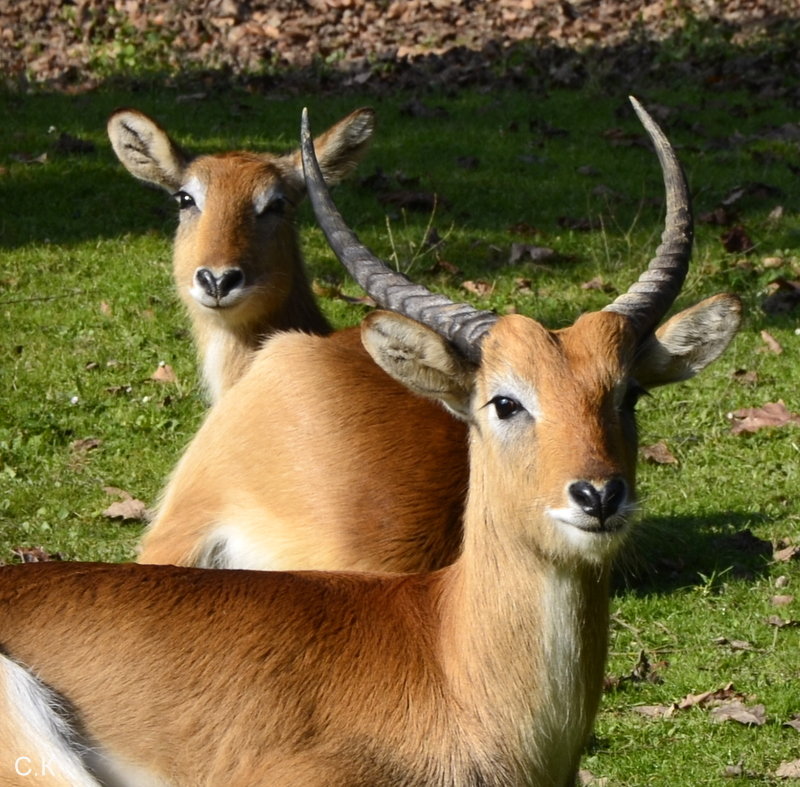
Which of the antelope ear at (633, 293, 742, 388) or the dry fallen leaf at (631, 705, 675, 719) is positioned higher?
the antelope ear at (633, 293, 742, 388)

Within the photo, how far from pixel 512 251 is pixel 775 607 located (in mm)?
4929

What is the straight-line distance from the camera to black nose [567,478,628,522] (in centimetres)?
453

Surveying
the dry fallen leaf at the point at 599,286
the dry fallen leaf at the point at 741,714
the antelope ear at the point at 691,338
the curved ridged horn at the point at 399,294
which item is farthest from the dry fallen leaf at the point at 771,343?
the curved ridged horn at the point at 399,294

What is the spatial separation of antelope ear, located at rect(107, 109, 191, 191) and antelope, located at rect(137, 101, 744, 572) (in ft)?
7.13

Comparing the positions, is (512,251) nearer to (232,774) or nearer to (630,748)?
(630,748)

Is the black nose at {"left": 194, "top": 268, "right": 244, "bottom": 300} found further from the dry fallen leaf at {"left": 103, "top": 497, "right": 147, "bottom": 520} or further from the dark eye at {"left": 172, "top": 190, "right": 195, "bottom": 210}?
the dry fallen leaf at {"left": 103, "top": 497, "right": 147, "bottom": 520}

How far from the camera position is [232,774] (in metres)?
4.75

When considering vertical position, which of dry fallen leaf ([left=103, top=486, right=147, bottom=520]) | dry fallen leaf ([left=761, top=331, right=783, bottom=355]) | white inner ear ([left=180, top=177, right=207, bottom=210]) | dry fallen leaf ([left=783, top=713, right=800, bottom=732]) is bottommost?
dry fallen leaf ([left=761, top=331, right=783, bottom=355])

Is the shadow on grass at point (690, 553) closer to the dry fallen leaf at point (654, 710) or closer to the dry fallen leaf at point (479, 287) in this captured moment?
the dry fallen leaf at point (654, 710)

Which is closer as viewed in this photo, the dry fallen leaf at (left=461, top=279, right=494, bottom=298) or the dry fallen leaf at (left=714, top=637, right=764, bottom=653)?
the dry fallen leaf at (left=714, top=637, right=764, bottom=653)

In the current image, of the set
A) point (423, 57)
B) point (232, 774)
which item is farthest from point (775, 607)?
point (423, 57)

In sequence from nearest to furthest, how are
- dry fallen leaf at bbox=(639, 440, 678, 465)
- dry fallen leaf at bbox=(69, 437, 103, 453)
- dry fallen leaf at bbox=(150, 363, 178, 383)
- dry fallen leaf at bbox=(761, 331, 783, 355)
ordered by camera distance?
dry fallen leaf at bbox=(639, 440, 678, 465) → dry fallen leaf at bbox=(69, 437, 103, 453) → dry fallen leaf at bbox=(150, 363, 178, 383) → dry fallen leaf at bbox=(761, 331, 783, 355)

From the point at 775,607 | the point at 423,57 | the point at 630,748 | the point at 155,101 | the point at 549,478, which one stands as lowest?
the point at 423,57

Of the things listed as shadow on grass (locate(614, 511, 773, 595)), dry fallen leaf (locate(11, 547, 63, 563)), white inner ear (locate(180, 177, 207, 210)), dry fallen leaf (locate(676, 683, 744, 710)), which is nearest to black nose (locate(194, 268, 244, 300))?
white inner ear (locate(180, 177, 207, 210))
